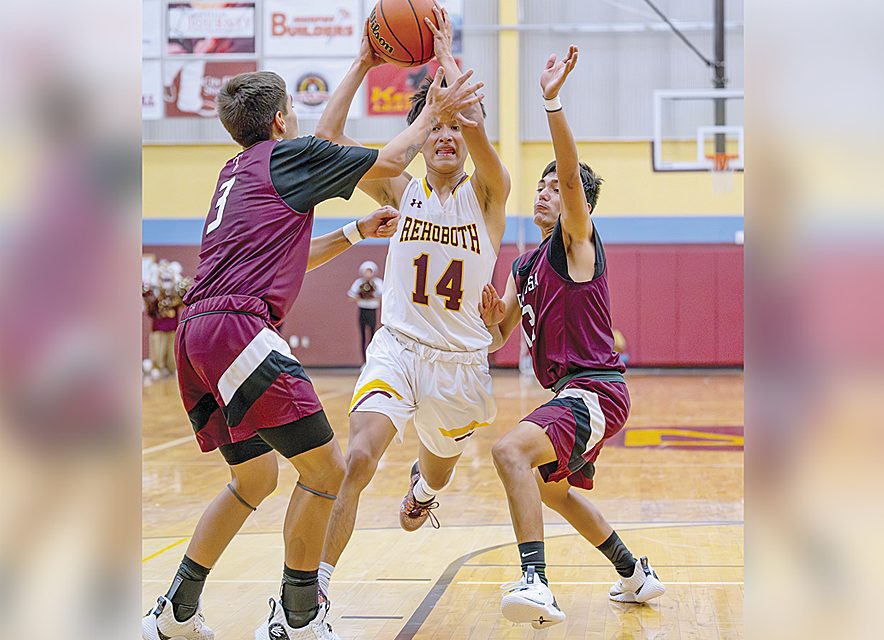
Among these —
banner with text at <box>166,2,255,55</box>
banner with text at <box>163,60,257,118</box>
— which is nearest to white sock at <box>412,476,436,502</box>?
banner with text at <box>163,60,257,118</box>

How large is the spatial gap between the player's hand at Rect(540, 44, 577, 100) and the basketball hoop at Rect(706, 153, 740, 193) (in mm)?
12028

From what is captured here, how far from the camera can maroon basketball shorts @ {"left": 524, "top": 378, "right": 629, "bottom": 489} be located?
3.64 metres

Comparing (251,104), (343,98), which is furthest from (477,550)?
(251,104)

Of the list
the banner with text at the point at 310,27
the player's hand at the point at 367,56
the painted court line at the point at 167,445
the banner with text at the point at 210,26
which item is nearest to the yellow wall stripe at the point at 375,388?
the player's hand at the point at 367,56

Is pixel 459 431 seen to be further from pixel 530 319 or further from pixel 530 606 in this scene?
pixel 530 606

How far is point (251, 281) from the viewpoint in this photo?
3219mm

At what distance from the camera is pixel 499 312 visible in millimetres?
4105

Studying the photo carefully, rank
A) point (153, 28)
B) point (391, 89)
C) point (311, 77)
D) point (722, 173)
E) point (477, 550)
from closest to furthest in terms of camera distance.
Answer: point (477, 550) → point (722, 173) → point (311, 77) → point (391, 89) → point (153, 28)

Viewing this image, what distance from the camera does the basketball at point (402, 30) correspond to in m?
3.96

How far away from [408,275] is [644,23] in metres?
14.7

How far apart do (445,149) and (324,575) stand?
6.12 feet

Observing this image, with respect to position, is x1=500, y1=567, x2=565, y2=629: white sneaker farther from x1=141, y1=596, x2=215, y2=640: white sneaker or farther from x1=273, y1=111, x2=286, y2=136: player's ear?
x1=273, y1=111, x2=286, y2=136: player's ear
